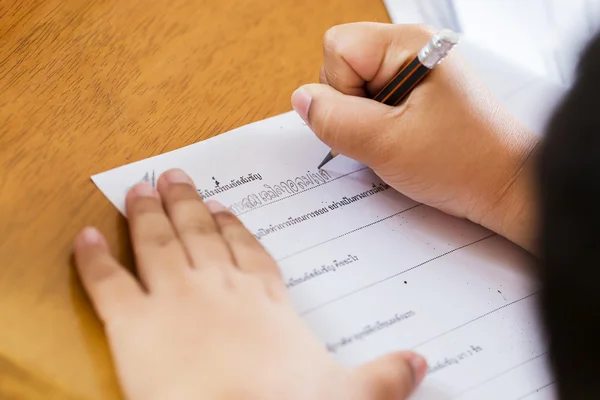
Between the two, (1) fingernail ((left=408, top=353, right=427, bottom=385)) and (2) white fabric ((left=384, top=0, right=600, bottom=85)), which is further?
(2) white fabric ((left=384, top=0, right=600, bottom=85))

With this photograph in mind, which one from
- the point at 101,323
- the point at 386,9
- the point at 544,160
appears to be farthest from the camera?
the point at 386,9

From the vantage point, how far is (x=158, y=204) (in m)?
0.50

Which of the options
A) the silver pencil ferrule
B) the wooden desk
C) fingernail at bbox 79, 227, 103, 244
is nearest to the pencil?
the silver pencil ferrule

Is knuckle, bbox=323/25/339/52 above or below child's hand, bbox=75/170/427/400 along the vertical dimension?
above

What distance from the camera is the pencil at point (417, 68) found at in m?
0.49

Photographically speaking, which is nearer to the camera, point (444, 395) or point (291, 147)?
point (444, 395)

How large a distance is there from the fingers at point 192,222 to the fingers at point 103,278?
0.16 feet

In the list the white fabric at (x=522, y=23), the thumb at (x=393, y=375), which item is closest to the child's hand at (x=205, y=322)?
the thumb at (x=393, y=375)

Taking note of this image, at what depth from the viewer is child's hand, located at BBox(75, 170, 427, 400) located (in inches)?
16.3

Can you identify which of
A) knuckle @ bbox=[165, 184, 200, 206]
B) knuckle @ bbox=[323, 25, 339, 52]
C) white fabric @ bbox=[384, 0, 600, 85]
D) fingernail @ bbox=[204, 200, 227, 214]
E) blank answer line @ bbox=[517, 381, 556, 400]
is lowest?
blank answer line @ bbox=[517, 381, 556, 400]

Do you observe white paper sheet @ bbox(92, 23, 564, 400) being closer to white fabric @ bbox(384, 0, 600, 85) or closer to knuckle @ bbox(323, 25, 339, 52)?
knuckle @ bbox(323, 25, 339, 52)

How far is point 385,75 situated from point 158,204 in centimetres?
22

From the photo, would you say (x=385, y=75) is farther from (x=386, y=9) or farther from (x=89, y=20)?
(x=89, y=20)

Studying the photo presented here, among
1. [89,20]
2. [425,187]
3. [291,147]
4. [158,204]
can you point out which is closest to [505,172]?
[425,187]
